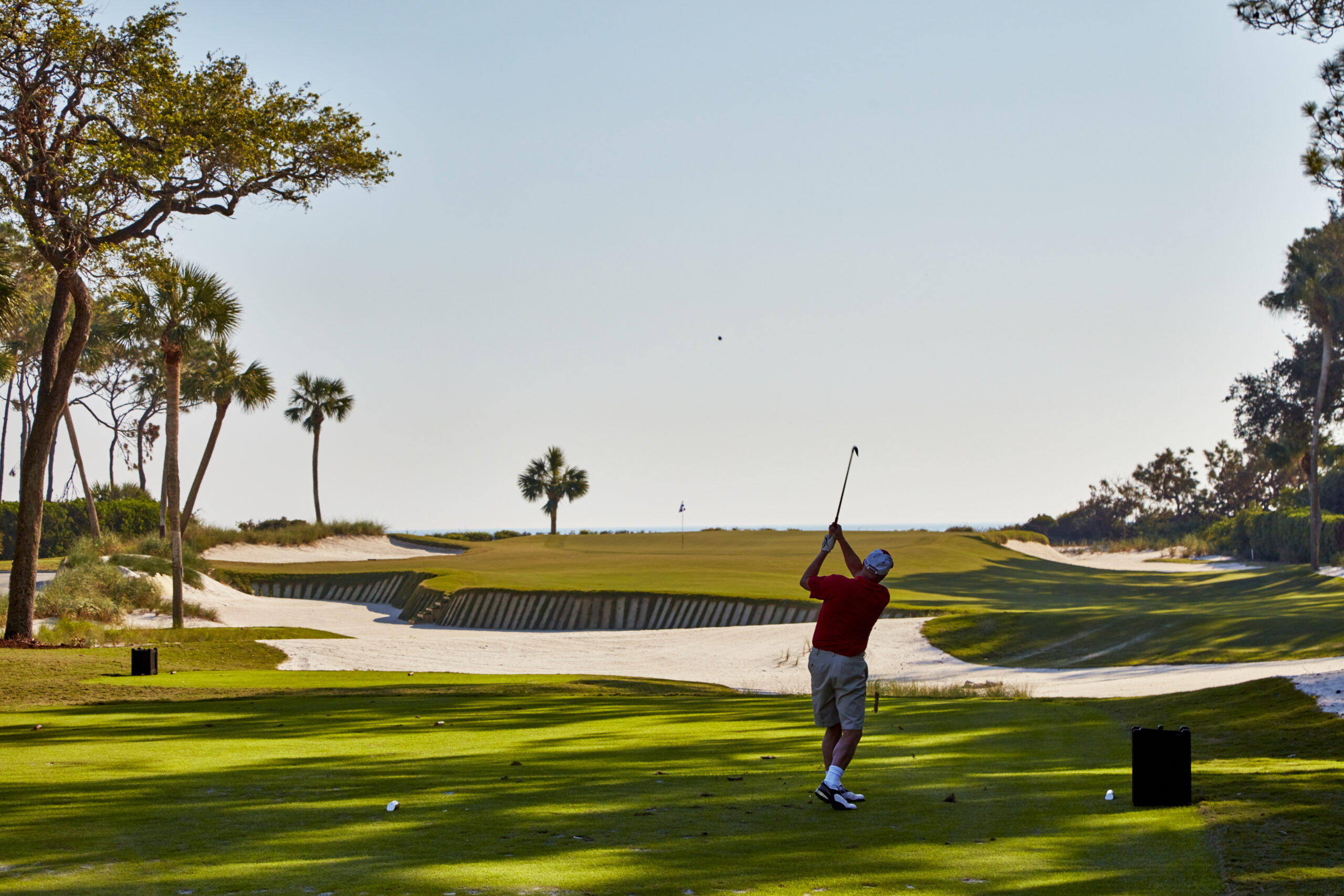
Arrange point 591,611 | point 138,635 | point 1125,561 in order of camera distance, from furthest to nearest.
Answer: point 1125,561 < point 591,611 < point 138,635

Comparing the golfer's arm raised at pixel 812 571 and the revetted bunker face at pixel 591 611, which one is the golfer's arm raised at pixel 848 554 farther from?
the revetted bunker face at pixel 591 611

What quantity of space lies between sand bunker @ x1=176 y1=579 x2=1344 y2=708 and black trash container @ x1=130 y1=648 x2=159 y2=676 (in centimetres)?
565

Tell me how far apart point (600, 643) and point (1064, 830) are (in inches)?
1038

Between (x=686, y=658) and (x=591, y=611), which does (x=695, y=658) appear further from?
(x=591, y=611)

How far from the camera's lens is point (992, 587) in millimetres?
50344

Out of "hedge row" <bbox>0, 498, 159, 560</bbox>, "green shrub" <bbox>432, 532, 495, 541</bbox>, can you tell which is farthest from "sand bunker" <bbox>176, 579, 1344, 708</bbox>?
"green shrub" <bbox>432, 532, 495, 541</bbox>

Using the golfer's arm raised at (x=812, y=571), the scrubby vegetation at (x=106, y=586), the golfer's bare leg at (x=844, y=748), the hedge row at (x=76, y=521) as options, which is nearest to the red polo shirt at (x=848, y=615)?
the golfer's arm raised at (x=812, y=571)

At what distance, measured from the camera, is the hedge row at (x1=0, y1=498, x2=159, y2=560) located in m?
55.1

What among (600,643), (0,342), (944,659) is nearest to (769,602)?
(600,643)

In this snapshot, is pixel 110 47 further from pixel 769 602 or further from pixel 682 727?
pixel 769 602

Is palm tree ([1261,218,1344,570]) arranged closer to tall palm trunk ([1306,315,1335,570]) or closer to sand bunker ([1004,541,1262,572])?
tall palm trunk ([1306,315,1335,570])

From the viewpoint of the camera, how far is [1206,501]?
90.0 metres

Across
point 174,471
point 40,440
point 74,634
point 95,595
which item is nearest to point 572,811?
point 40,440

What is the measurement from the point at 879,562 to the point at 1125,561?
7152cm
